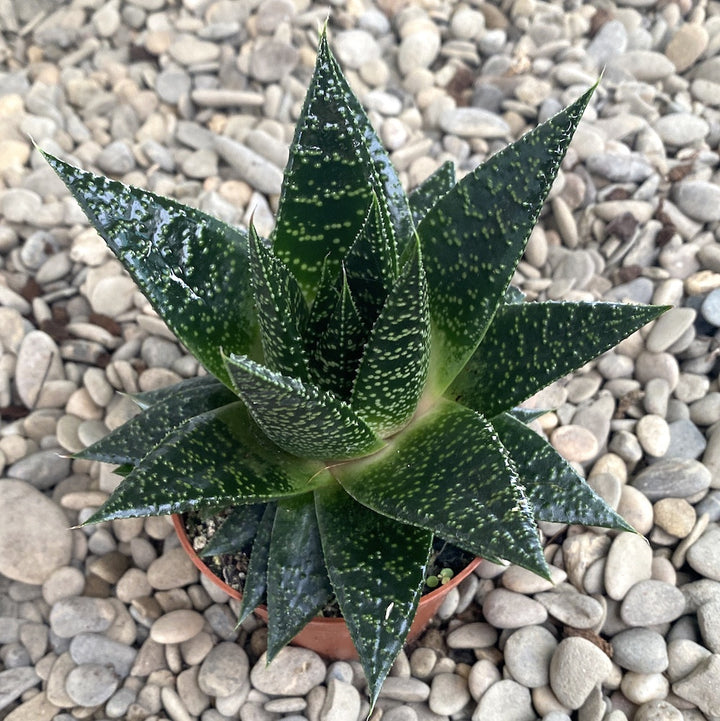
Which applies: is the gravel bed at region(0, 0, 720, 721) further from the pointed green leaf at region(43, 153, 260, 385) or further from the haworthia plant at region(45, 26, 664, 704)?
the pointed green leaf at region(43, 153, 260, 385)

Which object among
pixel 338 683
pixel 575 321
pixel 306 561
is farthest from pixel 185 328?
pixel 338 683

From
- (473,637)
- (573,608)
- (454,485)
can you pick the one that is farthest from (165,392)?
(573,608)

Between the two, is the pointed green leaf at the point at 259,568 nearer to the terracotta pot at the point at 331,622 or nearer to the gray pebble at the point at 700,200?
the terracotta pot at the point at 331,622

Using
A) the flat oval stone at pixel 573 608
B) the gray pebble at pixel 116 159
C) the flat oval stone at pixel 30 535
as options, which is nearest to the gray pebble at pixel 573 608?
the flat oval stone at pixel 573 608

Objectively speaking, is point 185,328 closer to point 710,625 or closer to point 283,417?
point 283,417

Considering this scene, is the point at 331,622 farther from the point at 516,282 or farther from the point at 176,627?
the point at 516,282
